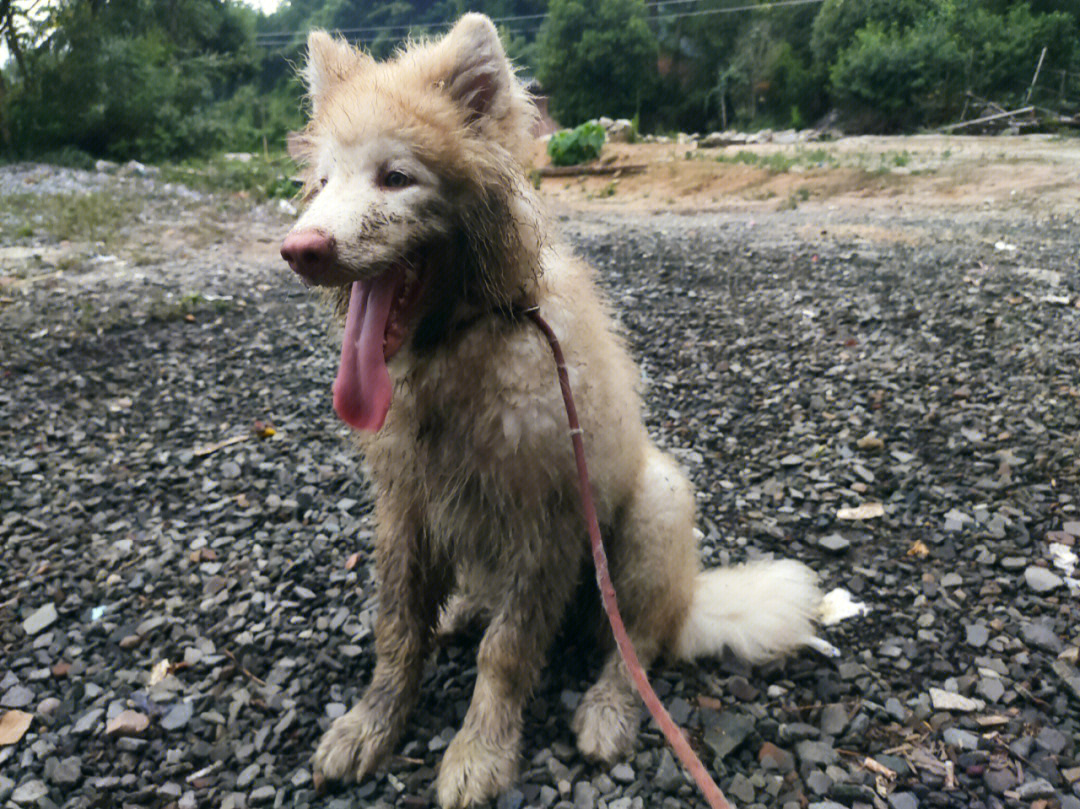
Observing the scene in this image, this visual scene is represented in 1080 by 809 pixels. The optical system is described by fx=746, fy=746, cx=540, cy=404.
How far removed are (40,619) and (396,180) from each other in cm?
241

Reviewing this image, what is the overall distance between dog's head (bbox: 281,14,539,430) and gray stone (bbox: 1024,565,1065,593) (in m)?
2.37

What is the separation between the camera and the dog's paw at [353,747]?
2291 mm

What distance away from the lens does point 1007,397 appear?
14.6 ft

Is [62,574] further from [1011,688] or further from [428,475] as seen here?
[1011,688]

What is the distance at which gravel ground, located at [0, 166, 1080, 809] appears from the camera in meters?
2.31

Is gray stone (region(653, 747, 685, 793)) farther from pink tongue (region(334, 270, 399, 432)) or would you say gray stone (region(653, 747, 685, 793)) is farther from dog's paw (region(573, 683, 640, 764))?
pink tongue (region(334, 270, 399, 432))

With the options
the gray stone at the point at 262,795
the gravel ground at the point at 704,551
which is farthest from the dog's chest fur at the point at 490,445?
the gray stone at the point at 262,795

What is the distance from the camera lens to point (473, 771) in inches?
86.8

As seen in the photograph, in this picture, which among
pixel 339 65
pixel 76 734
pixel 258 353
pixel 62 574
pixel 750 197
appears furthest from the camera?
pixel 750 197

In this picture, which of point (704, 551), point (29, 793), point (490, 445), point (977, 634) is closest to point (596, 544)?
point (490, 445)

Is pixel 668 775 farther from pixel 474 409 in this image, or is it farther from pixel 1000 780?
pixel 474 409

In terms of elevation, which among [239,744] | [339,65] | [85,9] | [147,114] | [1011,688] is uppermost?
[85,9]

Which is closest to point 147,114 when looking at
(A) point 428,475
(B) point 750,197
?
(B) point 750,197

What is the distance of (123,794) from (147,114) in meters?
24.8
